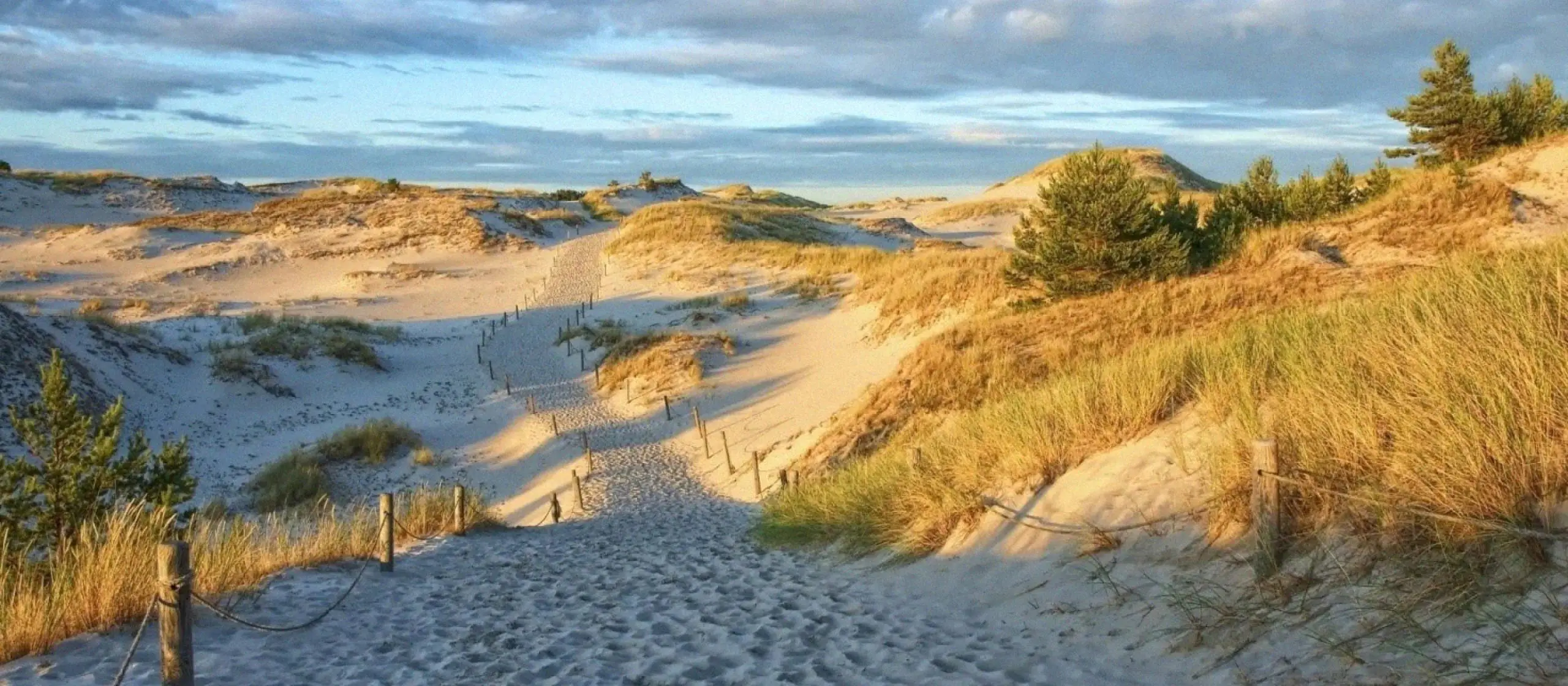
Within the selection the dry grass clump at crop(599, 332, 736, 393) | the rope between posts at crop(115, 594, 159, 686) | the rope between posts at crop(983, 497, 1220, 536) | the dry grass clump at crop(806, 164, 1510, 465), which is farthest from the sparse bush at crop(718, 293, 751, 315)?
the rope between posts at crop(115, 594, 159, 686)

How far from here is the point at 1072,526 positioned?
755 centimetres

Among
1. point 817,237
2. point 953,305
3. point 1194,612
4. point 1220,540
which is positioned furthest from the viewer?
point 817,237

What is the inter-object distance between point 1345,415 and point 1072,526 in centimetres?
224

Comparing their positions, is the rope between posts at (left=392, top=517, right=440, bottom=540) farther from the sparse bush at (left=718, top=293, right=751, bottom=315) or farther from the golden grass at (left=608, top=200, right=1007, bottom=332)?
the sparse bush at (left=718, top=293, right=751, bottom=315)

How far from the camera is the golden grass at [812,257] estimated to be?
26359 millimetres

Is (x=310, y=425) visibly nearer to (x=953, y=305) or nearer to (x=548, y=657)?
(x=953, y=305)

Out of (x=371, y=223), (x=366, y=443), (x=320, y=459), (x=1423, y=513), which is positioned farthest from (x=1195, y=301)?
(x=371, y=223)

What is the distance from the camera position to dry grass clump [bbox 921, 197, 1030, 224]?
73.6 meters

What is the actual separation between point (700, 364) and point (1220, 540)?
878 inches

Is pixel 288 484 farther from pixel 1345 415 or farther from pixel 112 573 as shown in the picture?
pixel 1345 415

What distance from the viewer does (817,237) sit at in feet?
198

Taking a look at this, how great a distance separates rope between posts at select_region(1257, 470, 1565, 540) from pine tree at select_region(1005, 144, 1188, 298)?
13.5 m

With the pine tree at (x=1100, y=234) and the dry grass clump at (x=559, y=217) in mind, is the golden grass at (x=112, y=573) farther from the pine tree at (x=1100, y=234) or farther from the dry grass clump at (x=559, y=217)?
the dry grass clump at (x=559, y=217)

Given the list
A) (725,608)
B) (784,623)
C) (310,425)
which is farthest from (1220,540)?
(310,425)
